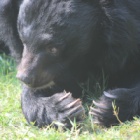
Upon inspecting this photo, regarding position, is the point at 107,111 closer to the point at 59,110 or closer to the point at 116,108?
the point at 116,108

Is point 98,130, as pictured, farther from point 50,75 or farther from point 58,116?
point 50,75

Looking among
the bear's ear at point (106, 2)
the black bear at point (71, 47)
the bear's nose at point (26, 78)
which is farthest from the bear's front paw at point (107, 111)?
the bear's ear at point (106, 2)

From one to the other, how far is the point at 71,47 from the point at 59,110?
538mm

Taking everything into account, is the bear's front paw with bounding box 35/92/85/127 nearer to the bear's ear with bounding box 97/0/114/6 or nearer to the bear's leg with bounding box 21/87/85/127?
the bear's leg with bounding box 21/87/85/127

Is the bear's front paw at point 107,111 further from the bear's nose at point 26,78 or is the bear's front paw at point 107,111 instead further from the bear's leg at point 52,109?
the bear's nose at point 26,78

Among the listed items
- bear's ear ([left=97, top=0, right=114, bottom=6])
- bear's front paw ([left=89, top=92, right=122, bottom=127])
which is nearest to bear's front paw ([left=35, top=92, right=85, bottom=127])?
bear's front paw ([left=89, top=92, right=122, bottom=127])

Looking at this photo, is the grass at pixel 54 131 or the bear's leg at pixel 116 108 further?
the bear's leg at pixel 116 108

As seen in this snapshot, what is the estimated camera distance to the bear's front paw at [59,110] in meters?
3.58

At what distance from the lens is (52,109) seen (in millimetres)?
3689

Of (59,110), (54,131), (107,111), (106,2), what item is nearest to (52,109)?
(59,110)

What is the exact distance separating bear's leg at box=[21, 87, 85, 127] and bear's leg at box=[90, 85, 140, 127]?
15 cm

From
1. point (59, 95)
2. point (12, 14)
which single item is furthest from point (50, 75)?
point (12, 14)

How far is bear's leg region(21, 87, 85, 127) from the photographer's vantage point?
360 centimetres

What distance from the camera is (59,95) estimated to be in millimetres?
3746
